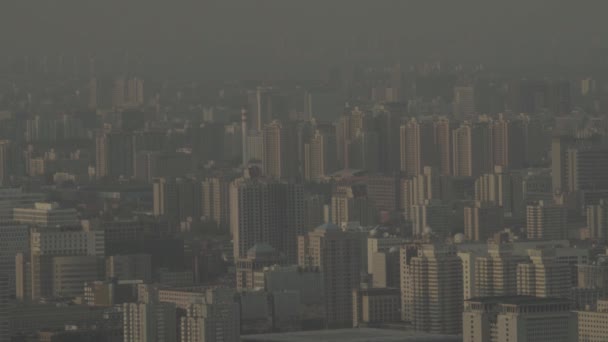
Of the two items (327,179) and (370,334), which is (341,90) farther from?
(370,334)

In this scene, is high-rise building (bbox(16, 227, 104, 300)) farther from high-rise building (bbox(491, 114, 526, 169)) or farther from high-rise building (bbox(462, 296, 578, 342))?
high-rise building (bbox(491, 114, 526, 169))

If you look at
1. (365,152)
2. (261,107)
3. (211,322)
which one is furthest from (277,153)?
(211,322)

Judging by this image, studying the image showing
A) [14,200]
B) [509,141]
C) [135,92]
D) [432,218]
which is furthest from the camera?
[509,141]

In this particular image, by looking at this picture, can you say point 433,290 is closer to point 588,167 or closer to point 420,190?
point 420,190

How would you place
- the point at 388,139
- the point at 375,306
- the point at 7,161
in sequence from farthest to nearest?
the point at 388,139 → the point at 7,161 → the point at 375,306

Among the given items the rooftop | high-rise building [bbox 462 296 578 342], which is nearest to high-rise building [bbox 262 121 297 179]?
the rooftop

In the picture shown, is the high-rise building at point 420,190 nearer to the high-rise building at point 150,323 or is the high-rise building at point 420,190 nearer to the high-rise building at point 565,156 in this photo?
the high-rise building at point 565,156

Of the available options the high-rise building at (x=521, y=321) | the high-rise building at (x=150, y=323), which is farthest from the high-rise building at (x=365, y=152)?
the high-rise building at (x=521, y=321)

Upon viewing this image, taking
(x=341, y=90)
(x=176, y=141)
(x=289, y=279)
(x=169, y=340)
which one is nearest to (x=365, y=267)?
(x=289, y=279)
